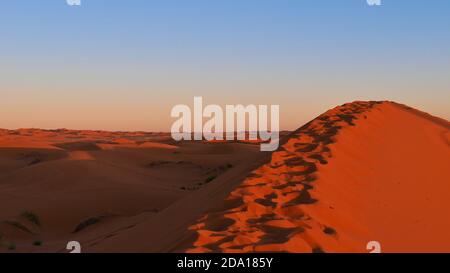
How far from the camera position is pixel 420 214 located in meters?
5.87

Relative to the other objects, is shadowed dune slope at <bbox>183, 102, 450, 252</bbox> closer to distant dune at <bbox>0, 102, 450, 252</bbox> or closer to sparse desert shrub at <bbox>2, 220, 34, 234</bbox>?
distant dune at <bbox>0, 102, 450, 252</bbox>

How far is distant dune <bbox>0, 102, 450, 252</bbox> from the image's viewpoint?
4770mm

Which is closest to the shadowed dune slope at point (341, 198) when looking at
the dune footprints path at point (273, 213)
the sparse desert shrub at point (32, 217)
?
the dune footprints path at point (273, 213)

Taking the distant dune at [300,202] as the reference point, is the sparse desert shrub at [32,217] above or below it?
below

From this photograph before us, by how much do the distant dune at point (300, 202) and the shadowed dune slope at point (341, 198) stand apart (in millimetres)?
15

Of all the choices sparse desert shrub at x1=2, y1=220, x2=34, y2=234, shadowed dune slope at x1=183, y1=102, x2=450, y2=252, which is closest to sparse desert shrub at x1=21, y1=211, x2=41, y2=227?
sparse desert shrub at x1=2, y1=220, x2=34, y2=234

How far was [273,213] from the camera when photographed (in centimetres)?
518

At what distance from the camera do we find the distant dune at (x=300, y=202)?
477 centimetres

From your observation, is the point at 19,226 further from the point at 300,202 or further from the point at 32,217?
the point at 300,202

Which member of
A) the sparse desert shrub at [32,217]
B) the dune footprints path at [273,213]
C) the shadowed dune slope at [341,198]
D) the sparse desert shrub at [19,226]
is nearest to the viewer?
the dune footprints path at [273,213]

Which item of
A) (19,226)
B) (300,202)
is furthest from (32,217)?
(300,202)

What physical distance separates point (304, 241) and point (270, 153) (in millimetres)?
3880

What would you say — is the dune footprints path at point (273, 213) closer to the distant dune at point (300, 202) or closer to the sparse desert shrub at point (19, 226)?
the distant dune at point (300, 202)
